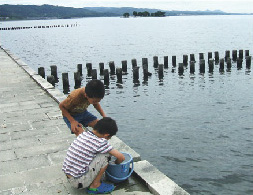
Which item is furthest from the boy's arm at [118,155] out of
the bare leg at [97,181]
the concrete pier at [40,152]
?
the concrete pier at [40,152]

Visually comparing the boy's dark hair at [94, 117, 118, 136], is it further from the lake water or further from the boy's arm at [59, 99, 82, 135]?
the lake water

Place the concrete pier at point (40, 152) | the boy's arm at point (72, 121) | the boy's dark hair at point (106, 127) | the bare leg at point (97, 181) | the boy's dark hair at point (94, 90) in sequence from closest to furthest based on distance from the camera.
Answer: the boy's dark hair at point (106, 127), the bare leg at point (97, 181), the boy's dark hair at point (94, 90), the concrete pier at point (40, 152), the boy's arm at point (72, 121)

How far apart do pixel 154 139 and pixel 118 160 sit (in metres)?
6.40

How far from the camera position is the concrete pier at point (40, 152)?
16.1 ft

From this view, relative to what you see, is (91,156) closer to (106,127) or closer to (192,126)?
(106,127)

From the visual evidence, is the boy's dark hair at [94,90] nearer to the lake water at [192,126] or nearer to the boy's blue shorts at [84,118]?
the boy's blue shorts at [84,118]

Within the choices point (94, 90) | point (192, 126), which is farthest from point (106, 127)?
point (192, 126)

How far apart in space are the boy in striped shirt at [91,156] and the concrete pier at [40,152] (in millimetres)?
269

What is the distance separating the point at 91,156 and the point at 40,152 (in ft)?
6.75

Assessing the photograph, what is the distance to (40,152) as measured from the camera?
20.6 ft

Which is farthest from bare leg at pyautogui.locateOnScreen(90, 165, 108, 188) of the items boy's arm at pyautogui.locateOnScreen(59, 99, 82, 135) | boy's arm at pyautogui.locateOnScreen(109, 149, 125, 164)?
boy's arm at pyautogui.locateOnScreen(59, 99, 82, 135)

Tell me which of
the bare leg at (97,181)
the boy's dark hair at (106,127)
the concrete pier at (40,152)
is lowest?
the concrete pier at (40,152)

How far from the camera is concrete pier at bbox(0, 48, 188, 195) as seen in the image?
4.91m

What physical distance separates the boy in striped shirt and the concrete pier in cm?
27
